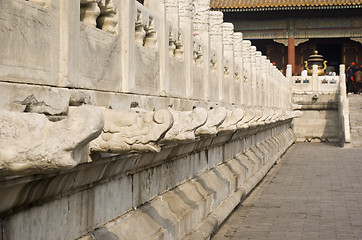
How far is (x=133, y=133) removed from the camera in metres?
4.04

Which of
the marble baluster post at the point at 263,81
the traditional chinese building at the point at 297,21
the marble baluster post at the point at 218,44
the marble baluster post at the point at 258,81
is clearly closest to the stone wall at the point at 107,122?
the marble baluster post at the point at 218,44

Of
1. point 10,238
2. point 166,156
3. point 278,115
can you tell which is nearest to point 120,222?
point 166,156

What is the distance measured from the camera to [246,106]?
1464cm

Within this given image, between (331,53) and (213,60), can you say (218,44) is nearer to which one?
(213,60)

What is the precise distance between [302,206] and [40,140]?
29.3ft

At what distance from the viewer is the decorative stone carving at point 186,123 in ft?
17.3

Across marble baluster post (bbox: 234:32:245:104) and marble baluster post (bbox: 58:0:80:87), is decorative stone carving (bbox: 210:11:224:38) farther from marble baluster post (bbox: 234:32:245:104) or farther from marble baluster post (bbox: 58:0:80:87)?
marble baluster post (bbox: 58:0:80:87)

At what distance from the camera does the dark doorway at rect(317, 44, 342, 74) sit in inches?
1629

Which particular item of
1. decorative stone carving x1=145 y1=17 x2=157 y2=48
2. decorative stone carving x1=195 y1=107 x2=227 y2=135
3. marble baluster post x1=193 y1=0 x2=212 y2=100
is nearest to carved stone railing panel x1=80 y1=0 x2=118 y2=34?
decorative stone carving x1=145 y1=17 x2=157 y2=48

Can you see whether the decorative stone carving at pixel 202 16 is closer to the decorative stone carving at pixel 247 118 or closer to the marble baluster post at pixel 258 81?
the decorative stone carving at pixel 247 118

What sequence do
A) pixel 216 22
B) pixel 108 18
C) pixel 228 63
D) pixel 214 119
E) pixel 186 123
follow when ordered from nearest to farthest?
pixel 108 18, pixel 186 123, pixel 214 119, pixel 216 22, pixel 228 63

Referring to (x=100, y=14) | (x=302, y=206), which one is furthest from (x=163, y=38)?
(x=302, y=206)

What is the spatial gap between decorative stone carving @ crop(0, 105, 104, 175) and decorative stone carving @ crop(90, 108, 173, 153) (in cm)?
85

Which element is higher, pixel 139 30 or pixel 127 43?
pixel 139 30
